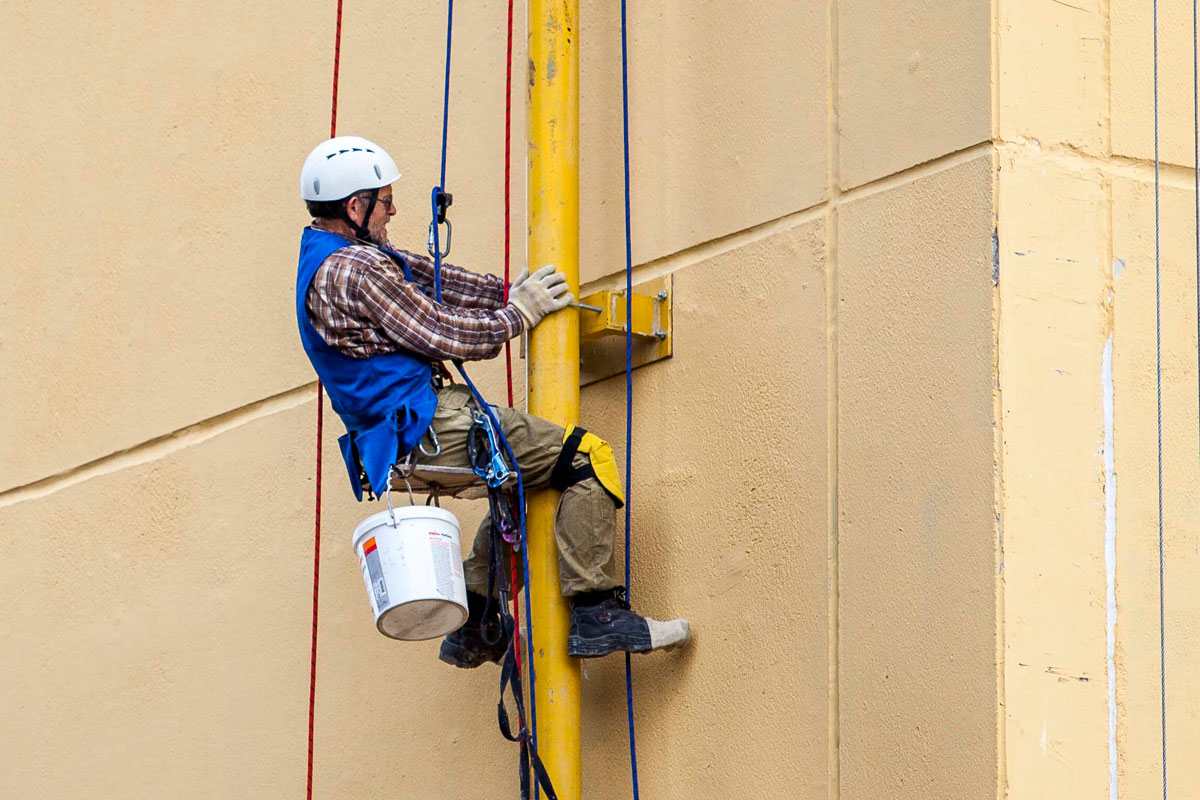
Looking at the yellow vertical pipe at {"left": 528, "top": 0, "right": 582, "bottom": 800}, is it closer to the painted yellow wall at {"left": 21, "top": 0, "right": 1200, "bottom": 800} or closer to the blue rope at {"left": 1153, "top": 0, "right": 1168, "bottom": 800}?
the painted yellow wall at {"left": 21, "top": 0, "right": 1200, "bottom": 800}

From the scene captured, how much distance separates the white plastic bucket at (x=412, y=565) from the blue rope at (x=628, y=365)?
93cm

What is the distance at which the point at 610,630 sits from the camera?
6332 millimetres

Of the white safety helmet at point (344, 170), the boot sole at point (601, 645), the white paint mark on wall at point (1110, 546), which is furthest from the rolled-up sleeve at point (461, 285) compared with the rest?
the white paint mark on wall at point (1110, 546)

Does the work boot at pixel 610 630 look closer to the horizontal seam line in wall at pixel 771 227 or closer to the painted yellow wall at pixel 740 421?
the painted yellow wall at pixel 740 421

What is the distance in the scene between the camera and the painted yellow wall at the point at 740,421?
18.5 ft

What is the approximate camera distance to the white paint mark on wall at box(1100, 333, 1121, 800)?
559 cm

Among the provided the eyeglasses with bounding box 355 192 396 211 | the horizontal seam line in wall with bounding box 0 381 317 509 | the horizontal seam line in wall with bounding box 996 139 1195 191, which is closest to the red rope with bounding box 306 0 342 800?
the horizontal seam line in wall with bounding box 0 381 317 509

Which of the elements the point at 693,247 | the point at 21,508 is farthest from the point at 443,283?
the point at 21,508

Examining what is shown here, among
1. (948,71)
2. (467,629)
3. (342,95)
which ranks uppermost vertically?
(342,95)

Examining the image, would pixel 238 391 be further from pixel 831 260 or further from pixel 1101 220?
pixel 1101 220

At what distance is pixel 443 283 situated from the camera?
21.7 feet

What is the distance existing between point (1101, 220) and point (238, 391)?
4048 millimetres

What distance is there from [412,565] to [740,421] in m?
1.32

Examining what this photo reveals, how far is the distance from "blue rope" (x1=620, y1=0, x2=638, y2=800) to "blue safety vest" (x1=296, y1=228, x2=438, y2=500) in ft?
2.68
